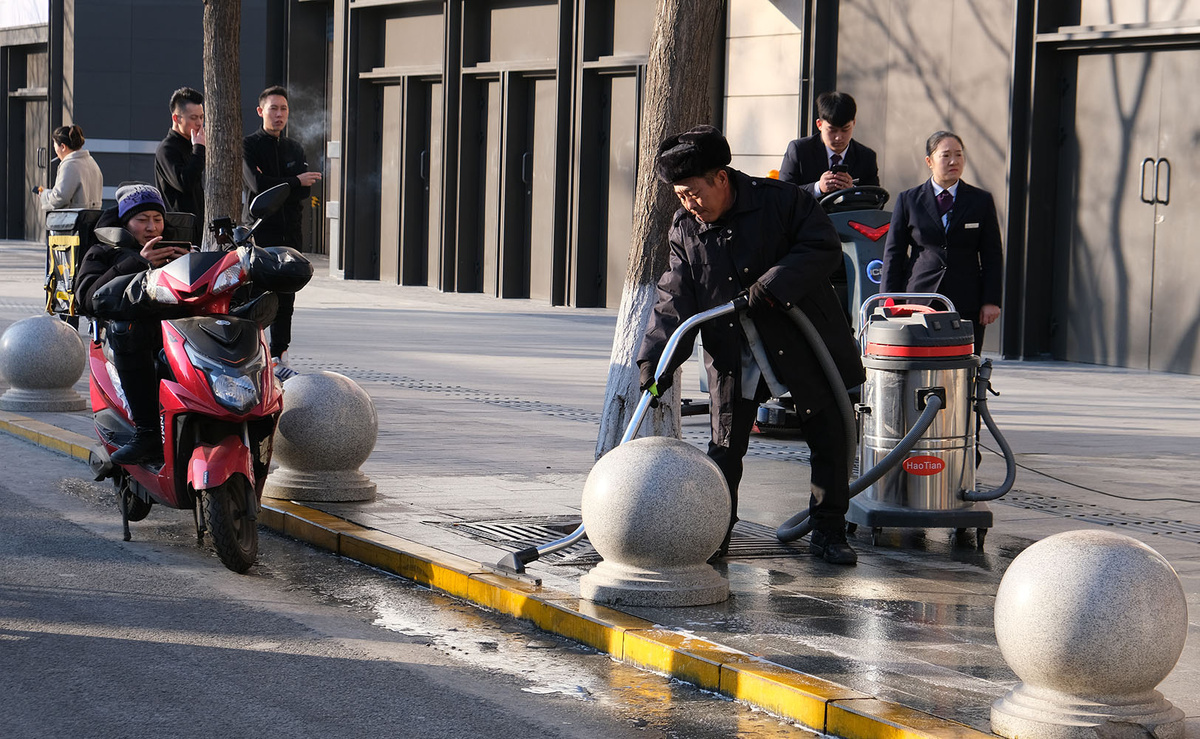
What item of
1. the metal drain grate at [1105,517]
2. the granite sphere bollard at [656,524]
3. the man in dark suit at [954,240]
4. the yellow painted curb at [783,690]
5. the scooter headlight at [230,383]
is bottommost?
the yellow painted curb at [783,690]

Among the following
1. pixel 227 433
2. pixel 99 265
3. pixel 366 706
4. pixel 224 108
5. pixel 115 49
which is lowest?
pixel 366 706

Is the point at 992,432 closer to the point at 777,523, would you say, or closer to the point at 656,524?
the point at 777,523

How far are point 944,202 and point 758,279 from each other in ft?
9.60

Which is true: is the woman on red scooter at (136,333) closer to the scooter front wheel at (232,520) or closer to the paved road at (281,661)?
the paved road at (281,661)

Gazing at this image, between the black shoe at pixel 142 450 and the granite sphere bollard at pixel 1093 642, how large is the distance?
4.01 meters

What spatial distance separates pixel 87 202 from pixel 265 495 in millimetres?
7333

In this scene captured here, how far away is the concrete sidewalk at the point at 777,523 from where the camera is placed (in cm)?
529

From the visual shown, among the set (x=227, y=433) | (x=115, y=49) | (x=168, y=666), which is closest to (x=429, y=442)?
(x=227, y=433)

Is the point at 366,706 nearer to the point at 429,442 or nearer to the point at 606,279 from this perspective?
the point at 429,442

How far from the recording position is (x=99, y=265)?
315 inches

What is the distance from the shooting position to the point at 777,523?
25.7 ft

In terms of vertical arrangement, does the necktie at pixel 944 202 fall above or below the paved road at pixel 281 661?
above

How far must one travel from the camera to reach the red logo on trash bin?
23.8 feet

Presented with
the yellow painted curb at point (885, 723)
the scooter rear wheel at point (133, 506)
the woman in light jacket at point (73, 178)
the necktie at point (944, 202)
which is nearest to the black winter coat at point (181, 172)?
the woman in light jacket at point (73, 178)
